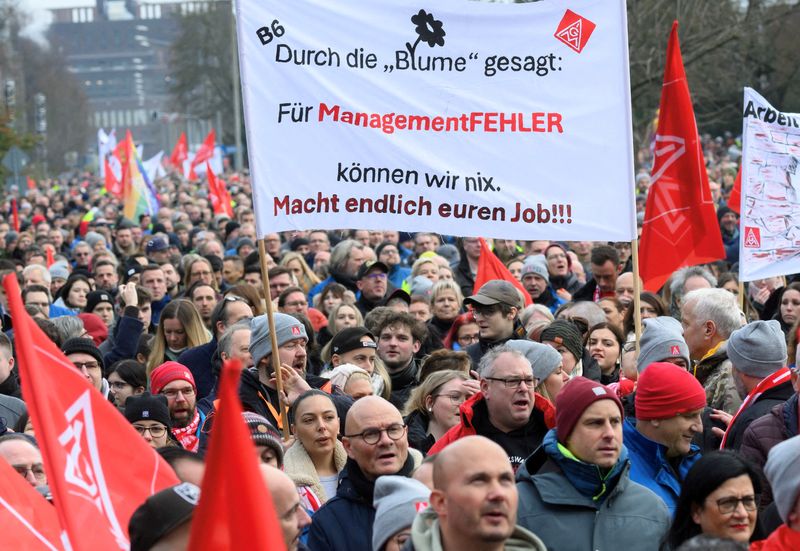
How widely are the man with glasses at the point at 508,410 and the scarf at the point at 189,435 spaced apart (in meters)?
1.57

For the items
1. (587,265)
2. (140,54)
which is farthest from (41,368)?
(140,54)

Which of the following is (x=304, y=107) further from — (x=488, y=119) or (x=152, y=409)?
(x=152, y=409)

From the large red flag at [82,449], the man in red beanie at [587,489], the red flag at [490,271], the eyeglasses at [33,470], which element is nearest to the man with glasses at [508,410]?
the man in red beanie at [587,489]

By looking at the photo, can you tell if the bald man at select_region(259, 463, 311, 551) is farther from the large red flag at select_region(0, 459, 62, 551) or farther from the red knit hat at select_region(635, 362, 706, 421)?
the red knit hat at select_region(635, 362, 706, 421)

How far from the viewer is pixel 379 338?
8.88 meters

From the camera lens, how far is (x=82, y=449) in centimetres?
430


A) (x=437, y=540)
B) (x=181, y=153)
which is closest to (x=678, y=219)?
(x=437, y=540)

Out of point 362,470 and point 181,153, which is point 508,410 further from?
point 181,153

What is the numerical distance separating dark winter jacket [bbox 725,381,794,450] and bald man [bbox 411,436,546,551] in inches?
77.2

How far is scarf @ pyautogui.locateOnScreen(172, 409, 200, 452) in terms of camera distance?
7301mm

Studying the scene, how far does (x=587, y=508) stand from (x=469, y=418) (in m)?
1.20

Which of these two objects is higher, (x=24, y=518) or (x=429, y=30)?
(x=429, y=30)

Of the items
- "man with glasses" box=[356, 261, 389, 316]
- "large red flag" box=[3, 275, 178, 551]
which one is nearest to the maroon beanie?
"large red flag" box=[3, 275, 178, 551]

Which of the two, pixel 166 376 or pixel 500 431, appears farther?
pixel 166 376
